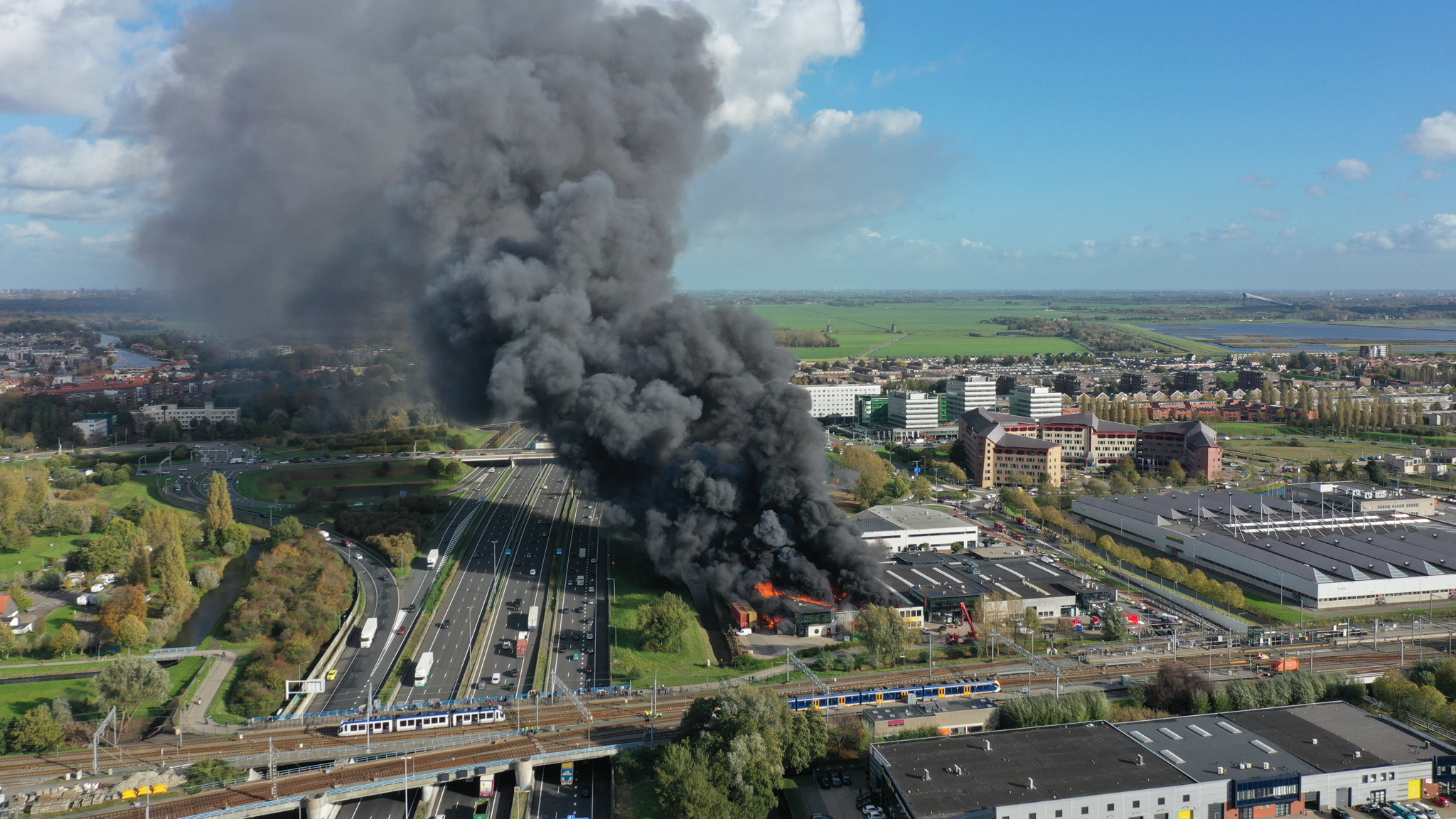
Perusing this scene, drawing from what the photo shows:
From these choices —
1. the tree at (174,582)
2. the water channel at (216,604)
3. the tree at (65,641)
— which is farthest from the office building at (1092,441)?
the tree at (65,641)

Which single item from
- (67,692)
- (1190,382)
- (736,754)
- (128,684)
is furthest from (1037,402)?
(67,692)

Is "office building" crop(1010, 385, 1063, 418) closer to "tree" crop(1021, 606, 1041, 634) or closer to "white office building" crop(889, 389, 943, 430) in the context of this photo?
"white office building" crop(889, 389, 943, 430)

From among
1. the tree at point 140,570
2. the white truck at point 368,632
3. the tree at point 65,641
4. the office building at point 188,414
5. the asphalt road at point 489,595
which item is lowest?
the asphalt road at point 489,595

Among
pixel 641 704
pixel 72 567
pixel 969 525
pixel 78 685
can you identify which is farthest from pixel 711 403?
pixel 72 567

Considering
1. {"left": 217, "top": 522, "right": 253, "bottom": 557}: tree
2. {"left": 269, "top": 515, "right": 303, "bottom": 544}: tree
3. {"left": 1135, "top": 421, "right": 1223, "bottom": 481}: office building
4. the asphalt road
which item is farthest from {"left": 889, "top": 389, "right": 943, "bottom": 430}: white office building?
{"left": 217, "top": 522, "right": 253, "bottom": 557}: tree

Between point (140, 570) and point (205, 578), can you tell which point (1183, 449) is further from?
point (140, 570)

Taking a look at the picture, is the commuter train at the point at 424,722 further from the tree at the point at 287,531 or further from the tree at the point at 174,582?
the tree at the point at 287,531

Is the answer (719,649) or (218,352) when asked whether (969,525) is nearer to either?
(719,649)
